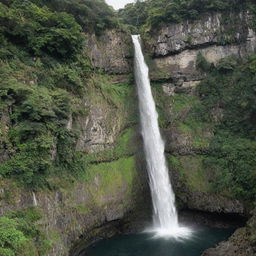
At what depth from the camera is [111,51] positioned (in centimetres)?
2572

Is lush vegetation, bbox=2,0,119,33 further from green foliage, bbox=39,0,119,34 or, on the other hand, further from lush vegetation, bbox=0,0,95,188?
lush vegetation, bbox=0,0,95,188

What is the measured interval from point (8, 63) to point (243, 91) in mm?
18734

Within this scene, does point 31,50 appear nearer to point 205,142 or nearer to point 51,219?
point 51,219

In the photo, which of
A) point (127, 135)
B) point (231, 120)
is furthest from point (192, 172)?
point (127, 135)

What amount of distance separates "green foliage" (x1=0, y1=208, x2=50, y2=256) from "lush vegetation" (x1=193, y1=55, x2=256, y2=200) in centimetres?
1328

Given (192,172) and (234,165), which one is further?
(192,172)

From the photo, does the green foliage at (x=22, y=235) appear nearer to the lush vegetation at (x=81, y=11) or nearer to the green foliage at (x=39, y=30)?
the green foliage at (x=39, y=30)

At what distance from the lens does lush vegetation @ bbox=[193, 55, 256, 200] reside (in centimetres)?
→ 1988

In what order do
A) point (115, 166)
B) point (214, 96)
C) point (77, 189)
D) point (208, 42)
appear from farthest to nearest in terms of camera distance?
point (208, 42) → point (214, 96) → point (115, 166) → point (77, 189)

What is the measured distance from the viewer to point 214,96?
84.4 ft

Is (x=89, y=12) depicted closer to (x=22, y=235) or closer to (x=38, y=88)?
(x=38, y=88)

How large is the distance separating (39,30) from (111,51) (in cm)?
881

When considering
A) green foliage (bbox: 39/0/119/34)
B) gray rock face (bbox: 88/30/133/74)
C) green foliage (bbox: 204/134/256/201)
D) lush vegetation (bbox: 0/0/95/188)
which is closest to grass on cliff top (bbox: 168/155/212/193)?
green foliage (bbox: 204/134/256/201)

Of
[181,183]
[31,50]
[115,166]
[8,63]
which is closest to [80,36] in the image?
[31,50]
